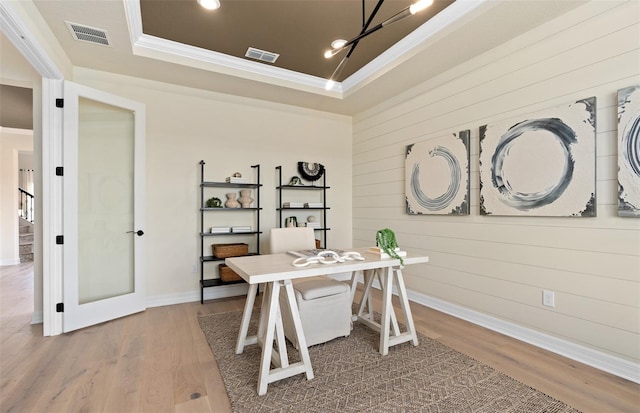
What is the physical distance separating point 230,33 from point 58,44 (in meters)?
1.50

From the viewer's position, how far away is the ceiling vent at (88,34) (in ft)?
8.12

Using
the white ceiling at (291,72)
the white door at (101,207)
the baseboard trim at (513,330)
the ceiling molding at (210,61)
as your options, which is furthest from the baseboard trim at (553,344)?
the white door at (101,207)

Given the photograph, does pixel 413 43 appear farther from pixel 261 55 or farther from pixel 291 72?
pixel 261 55

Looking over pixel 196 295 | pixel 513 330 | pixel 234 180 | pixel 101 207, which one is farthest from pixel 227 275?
pixel 513 330

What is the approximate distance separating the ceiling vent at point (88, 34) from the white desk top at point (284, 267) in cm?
224

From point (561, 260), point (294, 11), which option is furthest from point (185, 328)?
point (561, 260)

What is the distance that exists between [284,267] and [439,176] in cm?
223

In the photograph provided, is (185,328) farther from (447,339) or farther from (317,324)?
(447,339)

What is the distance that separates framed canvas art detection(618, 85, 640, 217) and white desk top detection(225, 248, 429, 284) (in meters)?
1.35

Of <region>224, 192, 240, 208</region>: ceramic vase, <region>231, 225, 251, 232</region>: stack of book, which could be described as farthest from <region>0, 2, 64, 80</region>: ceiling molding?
<region>231, 225, 251, 232</region>: stack of book

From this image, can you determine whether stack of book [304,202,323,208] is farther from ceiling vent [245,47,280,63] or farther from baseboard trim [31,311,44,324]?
baseboard trim [31,311,44,324]

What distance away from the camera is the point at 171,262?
3664 millimetres

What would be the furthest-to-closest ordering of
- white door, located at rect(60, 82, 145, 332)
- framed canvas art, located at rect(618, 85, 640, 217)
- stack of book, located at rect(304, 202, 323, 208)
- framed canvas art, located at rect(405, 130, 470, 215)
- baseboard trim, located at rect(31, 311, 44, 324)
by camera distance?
1. stack of book, located at rect(304, 202, 323, 208)
2. framed canvas art, located at rect(405, 130, 470, 215)
3. baseboard trim, located at rect(31, 311, 44, 324)
4. white door, located at rect(60, 82, 145, 332)
5. framed canvas art, located at rect(618, 85, 640, 217)

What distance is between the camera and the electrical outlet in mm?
2439
